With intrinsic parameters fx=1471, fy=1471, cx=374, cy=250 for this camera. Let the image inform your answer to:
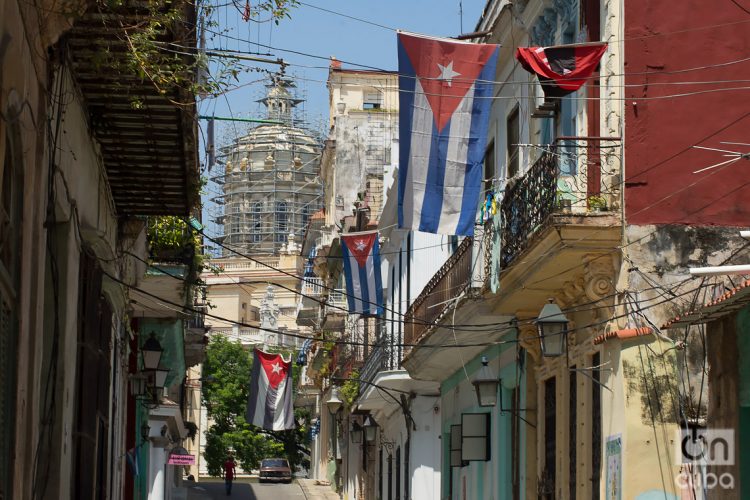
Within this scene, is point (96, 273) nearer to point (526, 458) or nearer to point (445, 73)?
point (445, 73)

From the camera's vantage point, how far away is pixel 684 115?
44.1 ft

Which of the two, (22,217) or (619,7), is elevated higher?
(619,7)

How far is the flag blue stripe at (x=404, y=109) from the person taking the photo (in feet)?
44.6

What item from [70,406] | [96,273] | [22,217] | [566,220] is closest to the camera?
[22,217]

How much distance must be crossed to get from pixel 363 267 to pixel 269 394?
53.9 ft

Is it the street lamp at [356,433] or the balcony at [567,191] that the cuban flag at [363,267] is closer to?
the balcony at [567,191]

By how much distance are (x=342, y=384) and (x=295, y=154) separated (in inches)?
2891

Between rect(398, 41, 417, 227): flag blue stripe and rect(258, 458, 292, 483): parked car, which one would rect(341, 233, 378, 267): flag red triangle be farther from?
rect(258, 458, 292, 483): parked car

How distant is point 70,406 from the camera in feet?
32.1

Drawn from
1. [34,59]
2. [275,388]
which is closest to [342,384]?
[275,388]

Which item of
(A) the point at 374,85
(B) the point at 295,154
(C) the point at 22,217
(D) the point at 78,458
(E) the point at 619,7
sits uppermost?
(B) the point at 295,154

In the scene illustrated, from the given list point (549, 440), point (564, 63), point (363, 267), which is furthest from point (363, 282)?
point (564, 63)

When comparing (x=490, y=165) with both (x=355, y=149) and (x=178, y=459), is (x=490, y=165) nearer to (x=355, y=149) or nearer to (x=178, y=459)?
(x=178, y=459)

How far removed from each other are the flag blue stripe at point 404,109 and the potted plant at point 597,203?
72.2 inches
